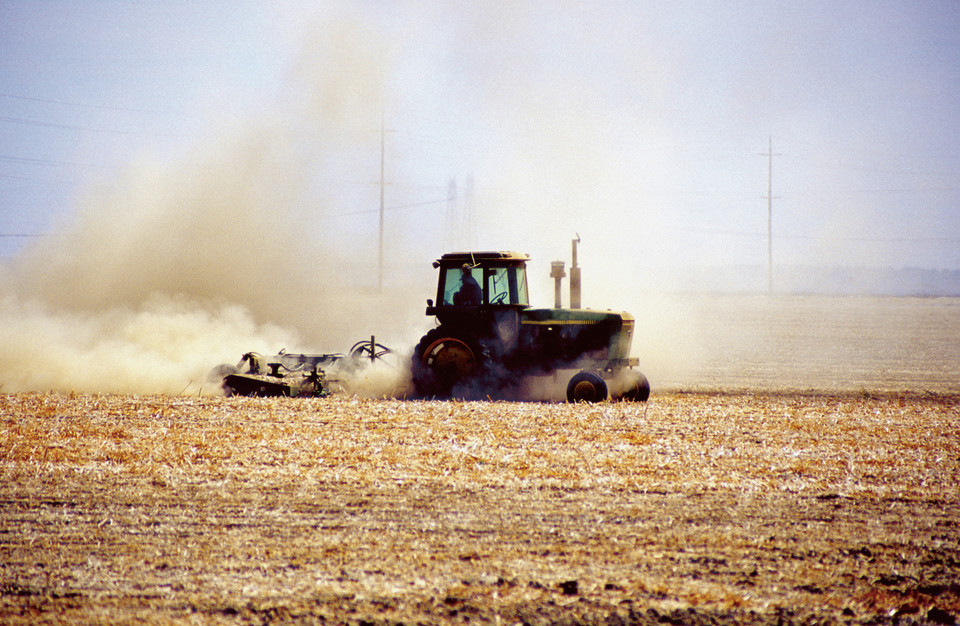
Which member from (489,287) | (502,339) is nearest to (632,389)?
(502,339)

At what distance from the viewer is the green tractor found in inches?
622

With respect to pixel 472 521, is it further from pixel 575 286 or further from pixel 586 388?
pixel 575 286

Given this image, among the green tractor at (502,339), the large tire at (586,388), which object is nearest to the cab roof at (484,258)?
the green tractor at (502,339)

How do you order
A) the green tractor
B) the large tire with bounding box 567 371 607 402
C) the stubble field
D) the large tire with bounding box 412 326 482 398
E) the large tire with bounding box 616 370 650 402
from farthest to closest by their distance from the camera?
the large tire with bounding box 616 370 650 402 < the green tractor < the large tire with bounding box 412 326 482 398 < the large tire with bounding box 567 371 607 402 < the stubble field

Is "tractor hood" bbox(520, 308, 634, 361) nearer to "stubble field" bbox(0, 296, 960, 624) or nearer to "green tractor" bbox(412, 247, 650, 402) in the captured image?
"green tractor" bbox(412, 247, 650, 402)

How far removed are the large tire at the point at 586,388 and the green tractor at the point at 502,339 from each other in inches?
14.6

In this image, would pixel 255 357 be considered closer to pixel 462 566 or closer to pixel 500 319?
pixel 500 319

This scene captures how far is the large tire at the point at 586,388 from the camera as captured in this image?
1521 cm

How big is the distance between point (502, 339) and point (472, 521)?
29.1 ft

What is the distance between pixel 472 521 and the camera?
7176 millimetres

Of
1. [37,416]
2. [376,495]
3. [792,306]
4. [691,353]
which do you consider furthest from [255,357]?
[792,306]

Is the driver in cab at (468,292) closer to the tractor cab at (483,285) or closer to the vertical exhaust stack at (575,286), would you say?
the tractor cab at (483,285)

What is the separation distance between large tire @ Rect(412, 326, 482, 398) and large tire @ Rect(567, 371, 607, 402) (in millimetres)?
1730

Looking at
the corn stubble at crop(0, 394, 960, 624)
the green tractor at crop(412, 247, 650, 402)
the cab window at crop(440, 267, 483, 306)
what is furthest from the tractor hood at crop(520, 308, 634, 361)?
the corn stubble at crop(0, 394, 960, 624)
